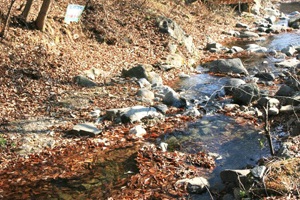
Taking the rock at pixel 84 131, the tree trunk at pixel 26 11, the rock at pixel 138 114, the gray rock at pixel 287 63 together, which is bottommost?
the rock at pixel 84 131

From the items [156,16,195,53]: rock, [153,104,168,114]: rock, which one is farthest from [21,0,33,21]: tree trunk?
[156,16,195,53]: rock

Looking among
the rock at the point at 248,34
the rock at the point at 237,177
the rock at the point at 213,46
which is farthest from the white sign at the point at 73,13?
the rock at the point at 248,34

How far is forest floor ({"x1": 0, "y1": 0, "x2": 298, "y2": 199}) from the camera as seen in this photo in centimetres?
659

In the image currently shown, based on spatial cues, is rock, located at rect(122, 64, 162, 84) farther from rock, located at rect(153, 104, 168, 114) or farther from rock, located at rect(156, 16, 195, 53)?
rock, located at rect(156, 16, 195, 53)

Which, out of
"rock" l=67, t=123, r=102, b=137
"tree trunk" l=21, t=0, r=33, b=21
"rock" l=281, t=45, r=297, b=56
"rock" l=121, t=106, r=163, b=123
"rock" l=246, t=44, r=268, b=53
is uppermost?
"rock" l=281, t=45, r=297, b=56

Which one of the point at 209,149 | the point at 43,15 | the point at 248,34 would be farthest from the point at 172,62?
the point at 248,34

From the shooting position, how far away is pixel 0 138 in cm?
743

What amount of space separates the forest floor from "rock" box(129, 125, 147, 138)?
5.7 inches

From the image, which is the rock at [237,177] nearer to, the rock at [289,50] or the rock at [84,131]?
the rock at [84,131]

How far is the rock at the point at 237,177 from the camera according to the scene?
223 inches

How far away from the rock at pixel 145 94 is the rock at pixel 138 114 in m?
→ 0.97

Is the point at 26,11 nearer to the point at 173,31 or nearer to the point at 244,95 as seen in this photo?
the point at 173,31

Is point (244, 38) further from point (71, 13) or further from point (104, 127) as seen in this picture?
point (104, 127)

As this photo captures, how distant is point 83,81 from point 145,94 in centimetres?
186
